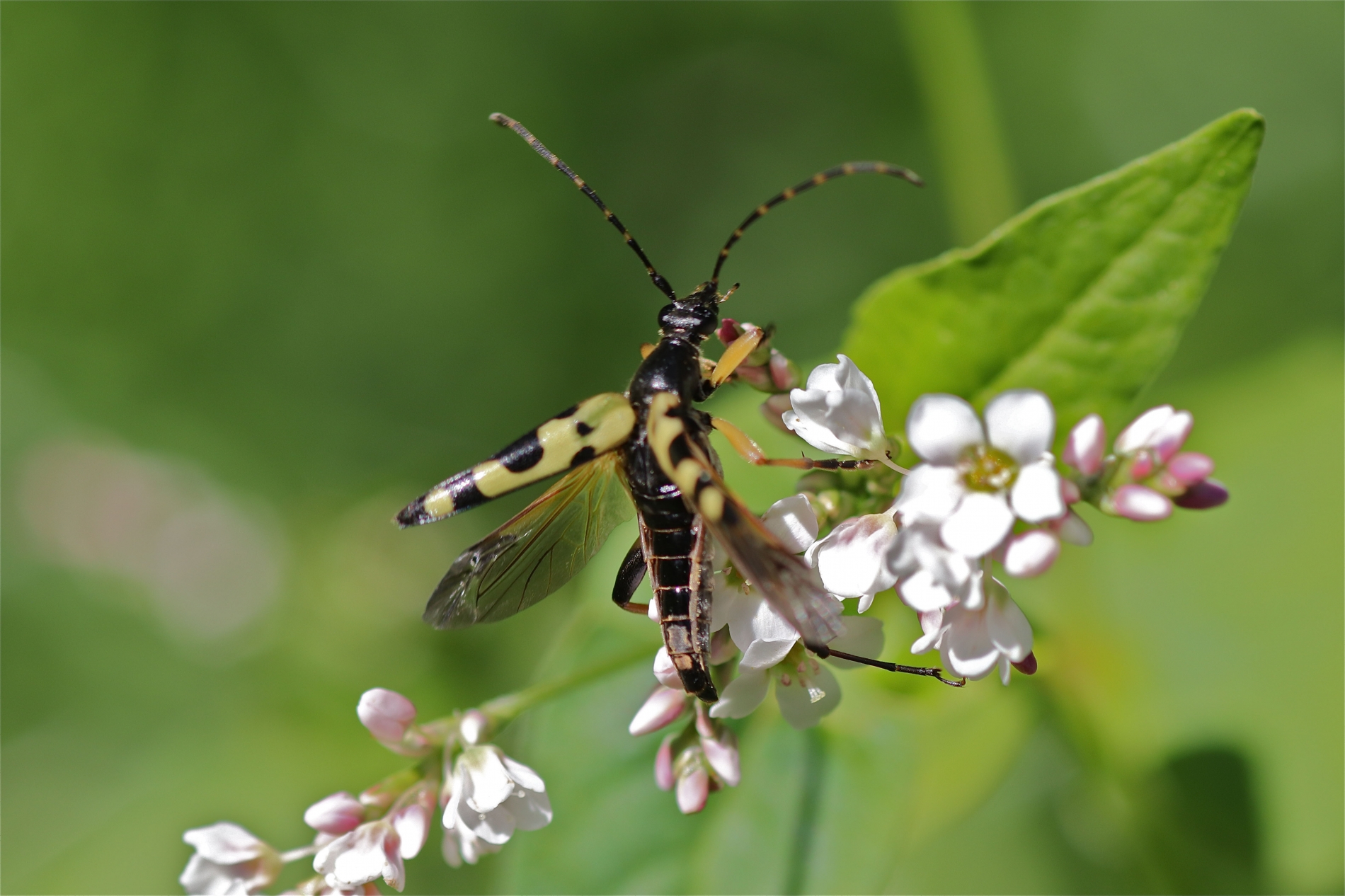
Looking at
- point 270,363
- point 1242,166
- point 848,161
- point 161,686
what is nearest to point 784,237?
point 848,161

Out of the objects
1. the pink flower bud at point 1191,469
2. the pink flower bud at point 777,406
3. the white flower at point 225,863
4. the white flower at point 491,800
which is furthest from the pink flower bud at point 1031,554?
the white flower at point 225,863

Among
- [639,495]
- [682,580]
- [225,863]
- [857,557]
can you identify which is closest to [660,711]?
[682,580]

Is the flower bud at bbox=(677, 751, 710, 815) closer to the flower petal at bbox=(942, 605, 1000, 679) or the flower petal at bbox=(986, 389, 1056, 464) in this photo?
→ the flower petal at bbox=(942, 605, 1000, 679)

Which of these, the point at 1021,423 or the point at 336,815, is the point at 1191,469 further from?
the point at 336,815

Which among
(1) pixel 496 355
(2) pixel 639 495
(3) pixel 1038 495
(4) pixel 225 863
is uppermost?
(1) pixel 496 355

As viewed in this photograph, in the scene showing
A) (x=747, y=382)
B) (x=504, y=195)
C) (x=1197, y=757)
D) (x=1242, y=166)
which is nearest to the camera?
(x=1242, y=166)

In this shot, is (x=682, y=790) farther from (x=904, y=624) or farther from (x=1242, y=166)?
(x=1242, y=166)
